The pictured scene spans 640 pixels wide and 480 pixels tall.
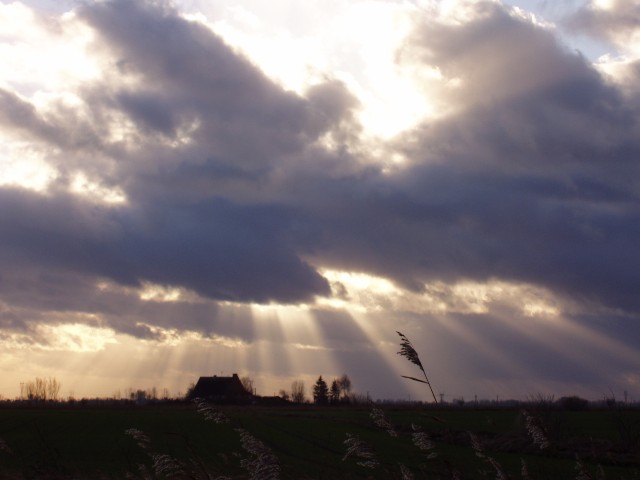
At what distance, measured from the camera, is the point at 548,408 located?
4672cm

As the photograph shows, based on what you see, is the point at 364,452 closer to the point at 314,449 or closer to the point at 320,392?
the point at 314,449

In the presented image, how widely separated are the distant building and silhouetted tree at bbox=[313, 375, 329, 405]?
53.8 ft

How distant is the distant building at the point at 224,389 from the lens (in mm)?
162587

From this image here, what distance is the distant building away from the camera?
16259 centimetres

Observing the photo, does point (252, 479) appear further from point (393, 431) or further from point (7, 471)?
point (7, 471)

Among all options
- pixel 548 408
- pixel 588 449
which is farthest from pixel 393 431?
pixel 548 408

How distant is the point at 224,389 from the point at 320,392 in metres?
23.8

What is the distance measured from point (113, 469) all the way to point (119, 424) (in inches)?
1313

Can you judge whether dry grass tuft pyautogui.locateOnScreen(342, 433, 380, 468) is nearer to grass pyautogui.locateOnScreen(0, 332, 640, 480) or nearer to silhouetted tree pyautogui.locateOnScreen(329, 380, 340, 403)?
grass pyautogui.locateOnScreen(0, 332, 640, 480)

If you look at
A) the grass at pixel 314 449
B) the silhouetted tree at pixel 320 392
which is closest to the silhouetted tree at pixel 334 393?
the silhouetted tree at pixel 320 392

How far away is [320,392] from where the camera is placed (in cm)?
17788

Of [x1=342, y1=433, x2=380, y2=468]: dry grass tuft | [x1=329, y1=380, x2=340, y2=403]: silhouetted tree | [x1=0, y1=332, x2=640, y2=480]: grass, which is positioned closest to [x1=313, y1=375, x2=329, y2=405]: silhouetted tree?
[x1=329, y1=380, x2=340, y2=403]: silhouetted tree

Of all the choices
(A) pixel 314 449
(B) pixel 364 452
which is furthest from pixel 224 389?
(B) pixel 364 452

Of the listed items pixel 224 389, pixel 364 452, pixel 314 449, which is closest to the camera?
pixel 364 452
